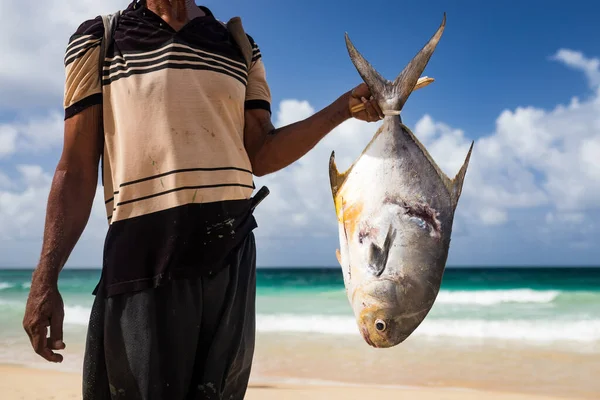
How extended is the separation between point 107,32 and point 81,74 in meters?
0.16

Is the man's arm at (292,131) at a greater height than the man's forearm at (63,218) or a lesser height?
greater

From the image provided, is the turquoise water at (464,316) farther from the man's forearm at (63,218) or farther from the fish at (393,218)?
the man's forearm at (63,218)

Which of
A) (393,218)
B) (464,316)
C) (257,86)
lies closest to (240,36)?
(257,86)

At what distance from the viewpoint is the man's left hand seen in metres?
1.82

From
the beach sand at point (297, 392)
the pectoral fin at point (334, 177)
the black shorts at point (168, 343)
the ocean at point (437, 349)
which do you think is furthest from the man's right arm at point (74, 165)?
the ocean at point (437, 349)

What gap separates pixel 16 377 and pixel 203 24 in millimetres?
5740

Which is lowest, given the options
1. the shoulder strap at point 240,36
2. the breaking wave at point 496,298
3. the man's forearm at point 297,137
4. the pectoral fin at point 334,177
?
the pectoral fin at point 334,177

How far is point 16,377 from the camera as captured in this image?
20.4 feet

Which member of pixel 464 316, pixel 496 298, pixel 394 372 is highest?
pixel 496 298

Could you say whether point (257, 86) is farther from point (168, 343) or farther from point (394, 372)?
point (394, 372)

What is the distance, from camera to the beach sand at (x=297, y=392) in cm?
530

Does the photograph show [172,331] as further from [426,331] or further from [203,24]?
[426,331]

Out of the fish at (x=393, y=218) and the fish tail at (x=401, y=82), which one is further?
the fish tail at (x=401, y=82)

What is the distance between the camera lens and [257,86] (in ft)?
6.77
